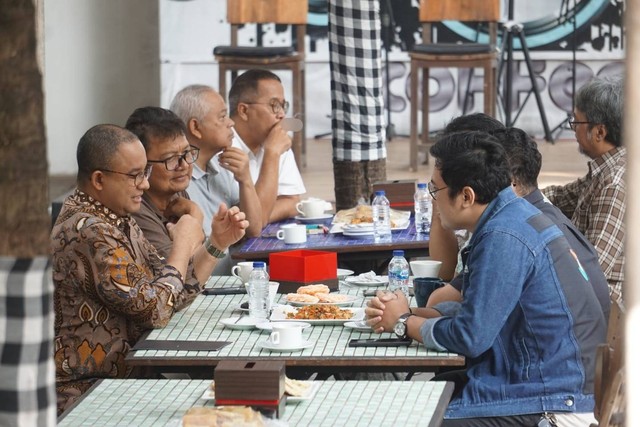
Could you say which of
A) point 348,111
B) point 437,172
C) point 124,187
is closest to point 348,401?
point 437,172

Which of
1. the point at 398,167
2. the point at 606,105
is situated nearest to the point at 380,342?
the point at 606,105

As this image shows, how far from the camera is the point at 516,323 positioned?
12.1 ft

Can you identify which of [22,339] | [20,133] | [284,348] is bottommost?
[284,348]

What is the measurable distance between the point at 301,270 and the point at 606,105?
1489 millimetres

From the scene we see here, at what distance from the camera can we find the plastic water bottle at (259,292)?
4.18 metres

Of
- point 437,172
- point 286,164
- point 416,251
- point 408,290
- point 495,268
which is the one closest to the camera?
point 495,268

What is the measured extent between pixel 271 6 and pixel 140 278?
7476 mm

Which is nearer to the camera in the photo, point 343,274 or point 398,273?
point 398,273

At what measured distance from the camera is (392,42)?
13.6 metres

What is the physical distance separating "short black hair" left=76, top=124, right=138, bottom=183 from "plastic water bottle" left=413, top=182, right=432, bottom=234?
2.25 meters

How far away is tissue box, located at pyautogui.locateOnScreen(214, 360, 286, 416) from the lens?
306 centimetres

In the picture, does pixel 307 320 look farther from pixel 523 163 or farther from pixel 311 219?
pixel 311 219

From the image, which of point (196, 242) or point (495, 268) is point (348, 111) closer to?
point (196, 242)

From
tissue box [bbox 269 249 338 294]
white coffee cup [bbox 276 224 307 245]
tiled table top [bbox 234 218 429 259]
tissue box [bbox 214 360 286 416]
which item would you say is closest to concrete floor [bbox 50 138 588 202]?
tiled table top [bbox 234 218 429 259]
